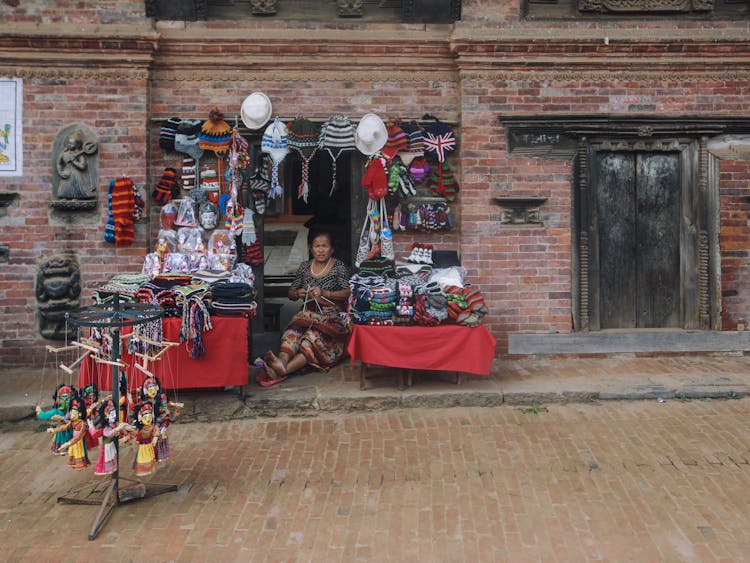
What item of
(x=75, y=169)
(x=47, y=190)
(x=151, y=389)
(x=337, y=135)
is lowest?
(x=151, y=389)

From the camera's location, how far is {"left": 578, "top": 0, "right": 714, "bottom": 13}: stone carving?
7641 millimetres

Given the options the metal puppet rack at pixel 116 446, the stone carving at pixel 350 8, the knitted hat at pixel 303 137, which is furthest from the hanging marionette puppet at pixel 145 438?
the stone carving at pixel 350 8

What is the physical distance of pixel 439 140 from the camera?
753 centimetres

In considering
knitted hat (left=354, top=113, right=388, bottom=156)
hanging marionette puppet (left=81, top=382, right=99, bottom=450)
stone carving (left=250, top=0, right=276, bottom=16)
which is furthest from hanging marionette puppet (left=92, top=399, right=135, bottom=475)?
stone carving (left=250, top=0, right=276, bottom=16)

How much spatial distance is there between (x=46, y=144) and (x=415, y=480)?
5.59 m

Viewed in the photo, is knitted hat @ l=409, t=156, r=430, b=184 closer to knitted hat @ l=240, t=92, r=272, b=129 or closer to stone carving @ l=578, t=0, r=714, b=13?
knitted hat @ l=240, t=92, r=272, b=129

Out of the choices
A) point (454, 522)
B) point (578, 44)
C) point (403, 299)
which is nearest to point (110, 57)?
point (403, 299)

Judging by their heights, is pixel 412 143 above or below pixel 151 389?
above

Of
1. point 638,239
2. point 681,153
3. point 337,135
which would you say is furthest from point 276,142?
point 681,153

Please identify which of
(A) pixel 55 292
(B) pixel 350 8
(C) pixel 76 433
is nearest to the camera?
(C) pixel 76 433

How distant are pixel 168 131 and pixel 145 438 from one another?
425cm

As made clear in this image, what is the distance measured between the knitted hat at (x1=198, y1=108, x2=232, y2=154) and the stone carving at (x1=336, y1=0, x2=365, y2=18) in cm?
190

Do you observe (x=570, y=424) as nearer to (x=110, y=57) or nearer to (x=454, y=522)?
(x=454, y=522)

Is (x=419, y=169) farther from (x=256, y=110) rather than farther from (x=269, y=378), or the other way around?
(x=269, y=378)
